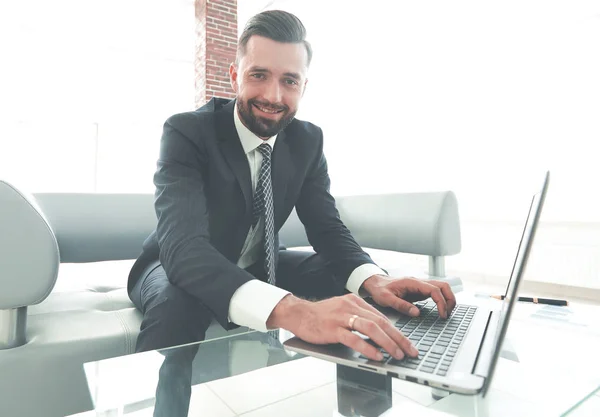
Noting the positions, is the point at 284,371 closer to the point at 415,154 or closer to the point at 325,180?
the point at 325,180

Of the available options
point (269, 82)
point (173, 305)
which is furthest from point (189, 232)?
point (269, 82)

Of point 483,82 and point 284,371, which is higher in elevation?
point 483,82

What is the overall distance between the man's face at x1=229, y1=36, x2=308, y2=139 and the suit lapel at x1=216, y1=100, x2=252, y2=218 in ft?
0.25

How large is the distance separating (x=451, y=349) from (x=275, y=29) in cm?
101

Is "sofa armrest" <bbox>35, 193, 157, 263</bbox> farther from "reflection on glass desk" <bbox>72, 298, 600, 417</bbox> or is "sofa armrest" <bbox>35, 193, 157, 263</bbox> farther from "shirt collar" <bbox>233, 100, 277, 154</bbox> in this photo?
"reflection on glass desk" <bbox>72, 298, 600, 417</bbox>

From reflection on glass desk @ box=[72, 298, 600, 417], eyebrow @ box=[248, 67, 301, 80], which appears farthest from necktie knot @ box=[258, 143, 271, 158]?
reflection on glass desk @ box=[72, 298, 600, 417]

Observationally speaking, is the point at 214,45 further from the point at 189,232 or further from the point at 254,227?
the point at 189,232

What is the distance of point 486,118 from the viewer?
4.24m

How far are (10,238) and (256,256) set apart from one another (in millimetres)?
707

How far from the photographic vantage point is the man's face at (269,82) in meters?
1.22

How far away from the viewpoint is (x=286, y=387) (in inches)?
30.5

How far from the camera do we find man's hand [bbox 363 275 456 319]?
90cm

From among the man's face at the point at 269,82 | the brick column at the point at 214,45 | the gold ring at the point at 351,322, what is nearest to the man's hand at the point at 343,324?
the gold ring at the point at 351,322

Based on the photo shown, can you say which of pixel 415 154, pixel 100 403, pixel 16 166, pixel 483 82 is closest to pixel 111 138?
pixel 16 166
